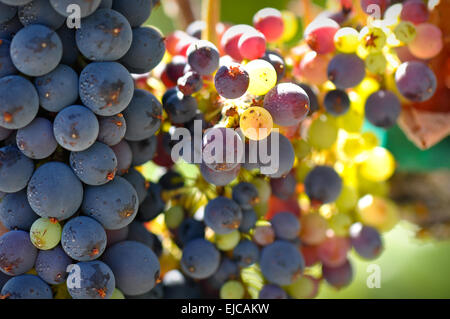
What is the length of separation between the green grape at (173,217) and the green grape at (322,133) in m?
0.25

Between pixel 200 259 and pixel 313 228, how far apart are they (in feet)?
0.71

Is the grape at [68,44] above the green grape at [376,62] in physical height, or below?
below

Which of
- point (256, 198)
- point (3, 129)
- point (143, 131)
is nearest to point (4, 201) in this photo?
point (3, 129)

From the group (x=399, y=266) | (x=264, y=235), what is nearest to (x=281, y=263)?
(x=264, y=235)

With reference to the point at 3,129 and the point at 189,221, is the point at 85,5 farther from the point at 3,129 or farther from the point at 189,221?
the point at 189,221

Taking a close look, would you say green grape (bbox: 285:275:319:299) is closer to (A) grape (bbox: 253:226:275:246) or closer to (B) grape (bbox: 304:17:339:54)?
(A) grape (bbox: 253:226:275:246)

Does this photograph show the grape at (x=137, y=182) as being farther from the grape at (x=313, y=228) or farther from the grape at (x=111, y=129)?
the grape at (x=313, y=228)

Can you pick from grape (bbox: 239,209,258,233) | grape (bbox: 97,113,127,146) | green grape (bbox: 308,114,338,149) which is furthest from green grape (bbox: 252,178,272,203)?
grape (bbox: 97,113,127,146)

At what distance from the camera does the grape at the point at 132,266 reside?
60 cm

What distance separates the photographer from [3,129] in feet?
1.84

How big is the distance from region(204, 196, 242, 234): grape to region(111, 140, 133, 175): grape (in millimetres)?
139

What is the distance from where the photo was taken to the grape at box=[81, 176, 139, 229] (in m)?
0.58

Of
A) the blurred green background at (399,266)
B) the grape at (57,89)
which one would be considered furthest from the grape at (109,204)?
the blurred green background at (399,266)

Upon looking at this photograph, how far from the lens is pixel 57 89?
55 centimetres
